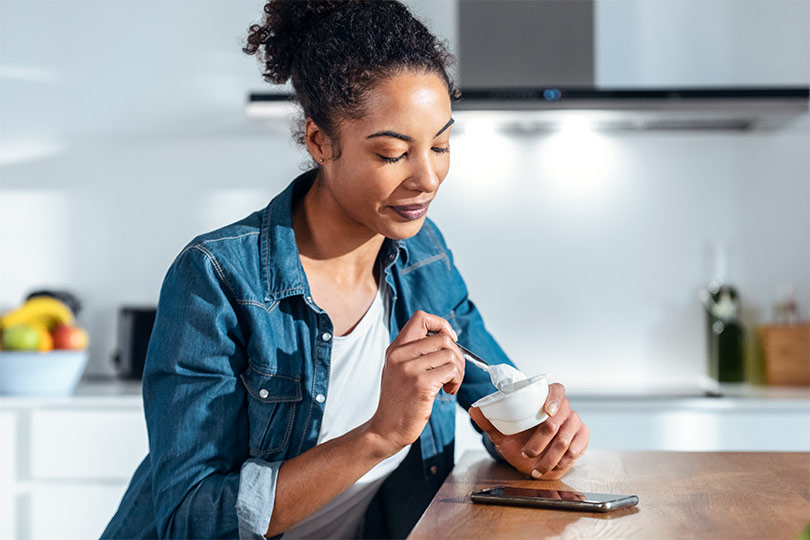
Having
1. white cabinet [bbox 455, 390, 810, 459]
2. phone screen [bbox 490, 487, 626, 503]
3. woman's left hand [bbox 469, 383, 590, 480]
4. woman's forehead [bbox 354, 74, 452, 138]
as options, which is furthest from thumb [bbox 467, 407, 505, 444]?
white cabinet [bbox 455, 390, 810, 459]

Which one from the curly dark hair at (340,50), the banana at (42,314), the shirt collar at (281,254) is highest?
the curly dark hair at (340,50)

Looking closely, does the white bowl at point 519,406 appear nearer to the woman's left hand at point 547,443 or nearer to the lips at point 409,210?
the woman's left hand at point 547,443

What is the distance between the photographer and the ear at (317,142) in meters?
1.20

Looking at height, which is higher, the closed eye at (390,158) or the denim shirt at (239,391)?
the closed eye at (390,158)

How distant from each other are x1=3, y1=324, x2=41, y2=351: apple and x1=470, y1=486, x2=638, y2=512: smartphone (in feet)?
5.90

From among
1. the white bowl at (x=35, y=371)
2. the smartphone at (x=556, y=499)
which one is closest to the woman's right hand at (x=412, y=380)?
the smartphone at (x=556, y=499)

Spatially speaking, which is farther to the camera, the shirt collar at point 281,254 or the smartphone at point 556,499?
the shirt collar at point 281,254

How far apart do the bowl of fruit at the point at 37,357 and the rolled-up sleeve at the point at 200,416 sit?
55.2 inches

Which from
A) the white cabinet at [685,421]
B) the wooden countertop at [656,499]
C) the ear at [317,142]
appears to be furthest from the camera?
the white cabinet at [685,421]

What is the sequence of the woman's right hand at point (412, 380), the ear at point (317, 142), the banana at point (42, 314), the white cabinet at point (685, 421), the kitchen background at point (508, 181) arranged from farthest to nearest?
the kitchen background at point (508, 181), the banana at point (42, 314), the white cabinet at point (685, 421), the ear at point (317, 142), the woman's right hand at point (412, 380)

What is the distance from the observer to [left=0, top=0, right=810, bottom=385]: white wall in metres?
2.73

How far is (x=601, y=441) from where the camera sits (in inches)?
88.7

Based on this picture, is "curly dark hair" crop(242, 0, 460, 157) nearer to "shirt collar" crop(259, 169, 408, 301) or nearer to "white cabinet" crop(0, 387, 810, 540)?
"shirt collar" crop(259, 169, 408, 301)

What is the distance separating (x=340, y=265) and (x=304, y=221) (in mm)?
89
